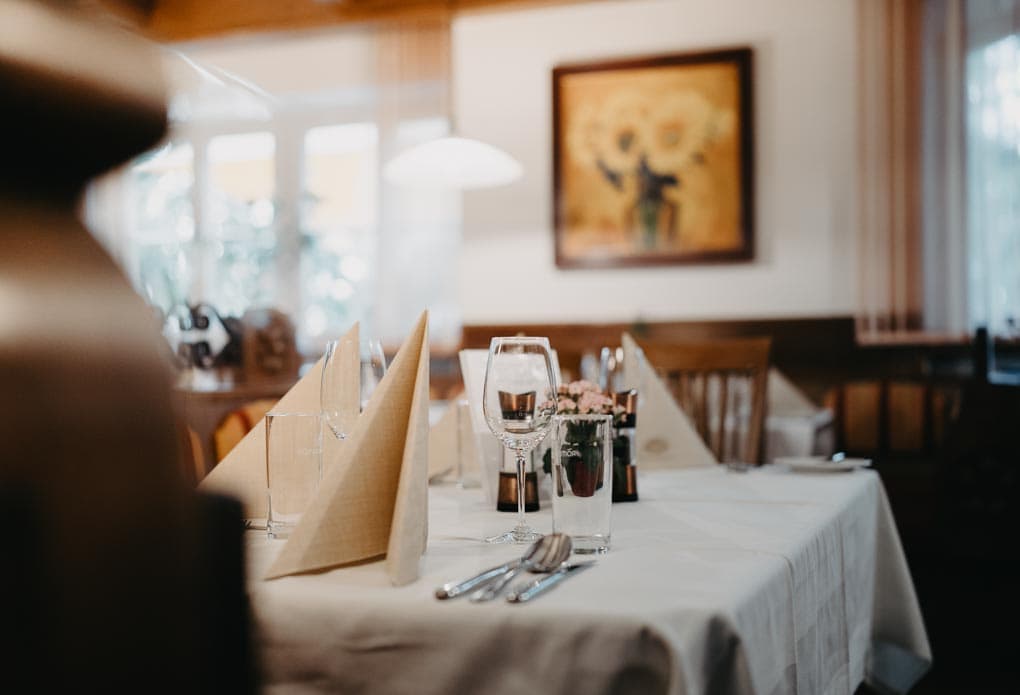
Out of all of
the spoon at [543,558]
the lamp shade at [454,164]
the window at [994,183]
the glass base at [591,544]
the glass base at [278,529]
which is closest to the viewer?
the spoon at [543,558]

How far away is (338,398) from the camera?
45.3 inches

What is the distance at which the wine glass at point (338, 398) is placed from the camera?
1.15 meters

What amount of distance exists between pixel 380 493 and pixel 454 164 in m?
2.80

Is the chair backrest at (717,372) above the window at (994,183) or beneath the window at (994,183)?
beneath

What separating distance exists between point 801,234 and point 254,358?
272cm

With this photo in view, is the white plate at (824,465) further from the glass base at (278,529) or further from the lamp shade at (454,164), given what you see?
the lamp shade at (454,164)

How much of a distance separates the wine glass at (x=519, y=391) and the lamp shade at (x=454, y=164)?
8.43 feet

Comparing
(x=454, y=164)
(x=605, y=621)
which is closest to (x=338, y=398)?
(x=605, y=621)

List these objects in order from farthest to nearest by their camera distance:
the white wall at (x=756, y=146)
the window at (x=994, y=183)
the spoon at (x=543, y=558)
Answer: the white wall at (x=756, y=146) < the window at (x=994, y=183) < the spoon at (x=543, y=558)

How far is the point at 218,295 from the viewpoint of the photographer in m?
5.64

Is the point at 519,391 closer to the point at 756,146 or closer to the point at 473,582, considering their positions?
the point at 473,582

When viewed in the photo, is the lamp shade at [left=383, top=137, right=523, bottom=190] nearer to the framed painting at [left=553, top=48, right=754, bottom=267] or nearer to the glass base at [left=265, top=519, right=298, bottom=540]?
the framed painting at [left=553, top=48, right=754, bottom=267]

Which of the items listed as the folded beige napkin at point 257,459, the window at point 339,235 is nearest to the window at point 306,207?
the window at point 339,235

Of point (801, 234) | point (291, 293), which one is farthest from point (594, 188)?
point (291, 293)
